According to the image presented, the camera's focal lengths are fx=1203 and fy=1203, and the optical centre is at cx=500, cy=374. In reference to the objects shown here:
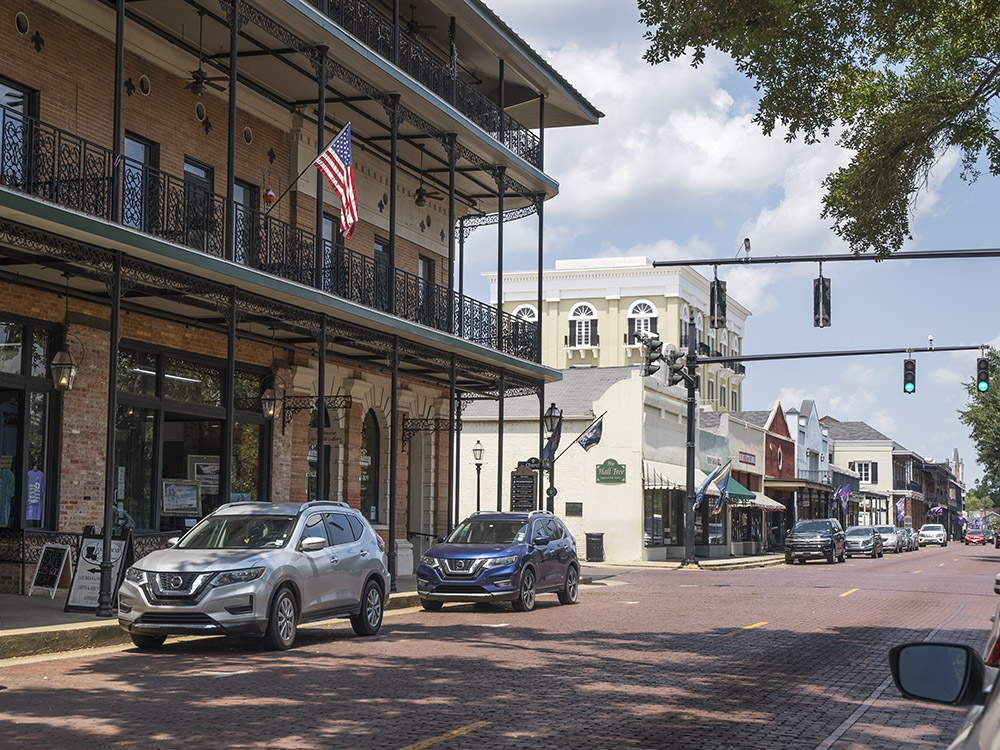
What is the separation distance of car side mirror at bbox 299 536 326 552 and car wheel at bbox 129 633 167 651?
1928 mm

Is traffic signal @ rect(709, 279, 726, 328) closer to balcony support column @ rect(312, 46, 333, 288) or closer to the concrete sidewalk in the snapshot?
balcony support column @ rect(312, 46, 333, 288)

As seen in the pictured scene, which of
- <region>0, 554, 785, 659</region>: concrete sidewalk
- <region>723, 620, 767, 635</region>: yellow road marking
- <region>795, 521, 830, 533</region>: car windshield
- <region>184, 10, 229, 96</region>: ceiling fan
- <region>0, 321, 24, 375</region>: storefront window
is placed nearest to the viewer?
<region>0, 554, 785, 659</region>: concrete sidewalk

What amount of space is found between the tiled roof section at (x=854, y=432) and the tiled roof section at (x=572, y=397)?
7558 cm

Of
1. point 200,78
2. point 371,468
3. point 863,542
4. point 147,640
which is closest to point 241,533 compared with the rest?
point 147,640

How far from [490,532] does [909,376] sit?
46.8 feet

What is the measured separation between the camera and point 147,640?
14.3m

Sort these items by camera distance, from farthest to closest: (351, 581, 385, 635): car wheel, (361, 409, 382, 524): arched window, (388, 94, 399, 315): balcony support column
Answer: (361, 409, 382, 524): arched window
(388, 94, 399, 315): balcony support column
(351, 581, 385, 635): car wheel

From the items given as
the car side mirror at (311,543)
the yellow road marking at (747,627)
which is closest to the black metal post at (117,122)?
the car side mirror at (311,543)

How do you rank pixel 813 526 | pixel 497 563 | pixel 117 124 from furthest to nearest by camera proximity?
pixel 813 526 < pixel 497 563 < pixel 117 124

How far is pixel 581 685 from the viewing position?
1155cm

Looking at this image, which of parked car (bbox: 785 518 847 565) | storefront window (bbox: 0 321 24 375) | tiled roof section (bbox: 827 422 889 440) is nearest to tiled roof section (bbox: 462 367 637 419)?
parked car (bbox: 785 518 847 565)

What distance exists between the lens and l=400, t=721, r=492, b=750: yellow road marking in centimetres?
835

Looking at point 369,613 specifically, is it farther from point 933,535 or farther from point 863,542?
point 933,535

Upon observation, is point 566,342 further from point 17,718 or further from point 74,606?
point 17,718
